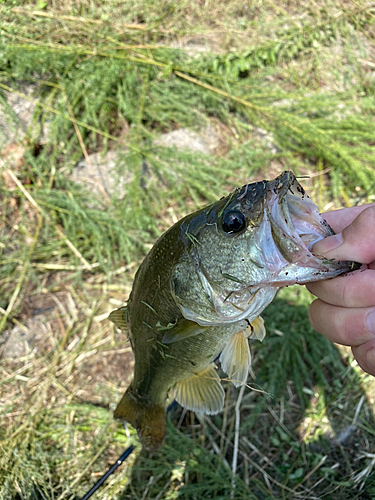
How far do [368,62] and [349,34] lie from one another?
41 centimetres

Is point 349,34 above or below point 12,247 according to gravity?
above

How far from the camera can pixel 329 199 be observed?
405cm

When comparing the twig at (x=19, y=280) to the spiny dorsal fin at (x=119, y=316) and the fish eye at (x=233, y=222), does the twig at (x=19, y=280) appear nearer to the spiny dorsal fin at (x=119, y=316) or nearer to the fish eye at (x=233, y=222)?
the spiny dorsal fin at (x=119, y=316)

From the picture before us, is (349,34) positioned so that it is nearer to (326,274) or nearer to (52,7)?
(52,7)

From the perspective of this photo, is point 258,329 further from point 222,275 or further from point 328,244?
point 328,244

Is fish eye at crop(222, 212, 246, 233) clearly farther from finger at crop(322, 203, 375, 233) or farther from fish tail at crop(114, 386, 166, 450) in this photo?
fish tail at crop(114, 386, 166, 450)

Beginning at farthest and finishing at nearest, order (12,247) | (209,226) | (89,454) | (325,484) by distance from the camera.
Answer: (12,247) < (89,454) < (325,484) < (209,226)

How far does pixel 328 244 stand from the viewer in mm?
1408

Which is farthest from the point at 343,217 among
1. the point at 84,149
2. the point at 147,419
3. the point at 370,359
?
the point at 84,149

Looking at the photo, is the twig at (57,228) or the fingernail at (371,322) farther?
the twig at (57,228)

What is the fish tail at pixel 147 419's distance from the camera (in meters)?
2.11

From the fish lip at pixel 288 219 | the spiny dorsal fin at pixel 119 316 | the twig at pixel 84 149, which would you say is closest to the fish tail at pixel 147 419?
the spiny dorsal fin at pixel 119 316

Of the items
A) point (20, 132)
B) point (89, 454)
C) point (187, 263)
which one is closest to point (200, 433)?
point (89, 454)

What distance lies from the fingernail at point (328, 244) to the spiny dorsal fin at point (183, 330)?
574mm
